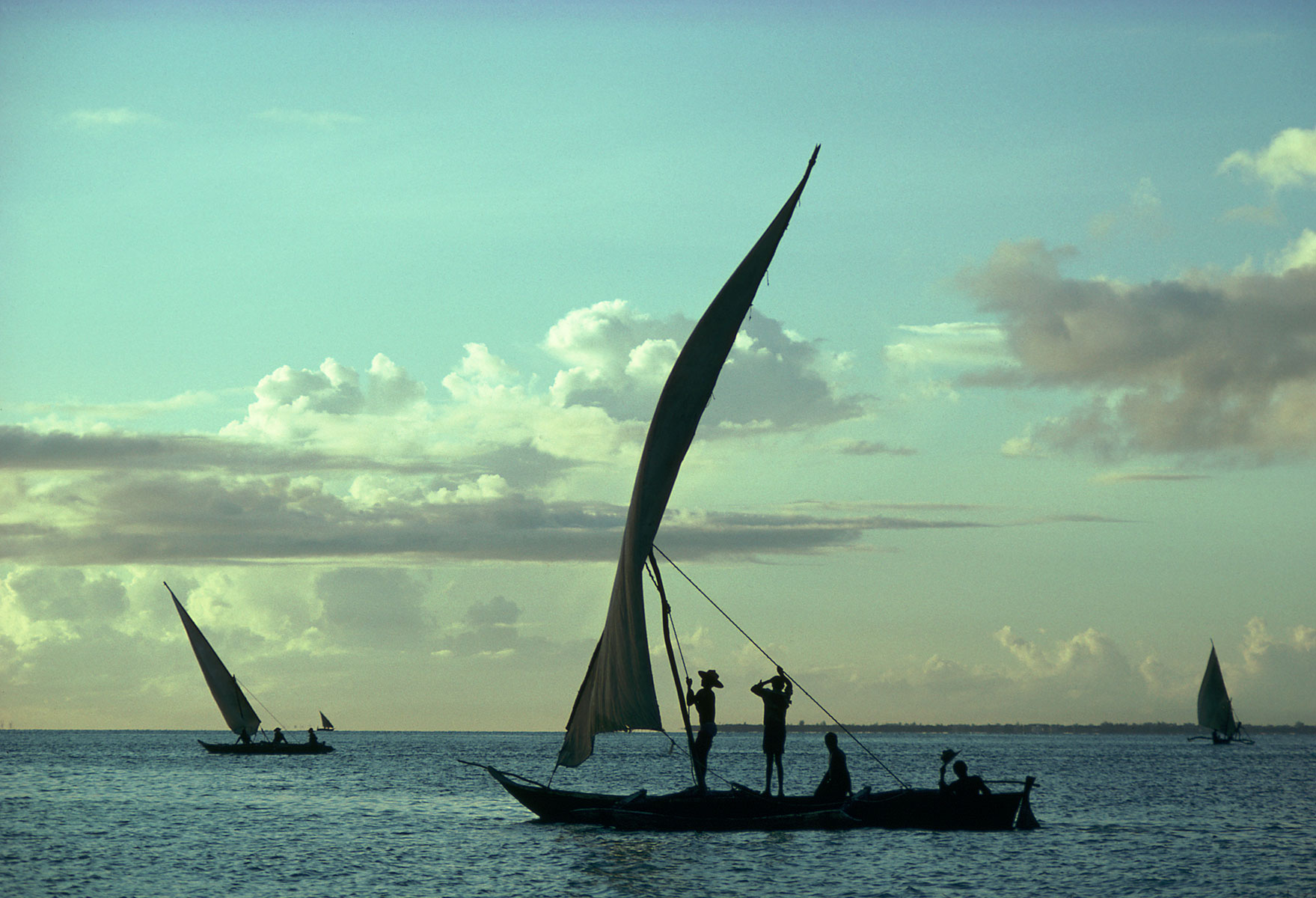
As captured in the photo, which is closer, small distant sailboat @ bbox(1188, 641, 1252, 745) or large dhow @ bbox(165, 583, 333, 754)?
large dhow @ bbox(165, 583, 333, 754)

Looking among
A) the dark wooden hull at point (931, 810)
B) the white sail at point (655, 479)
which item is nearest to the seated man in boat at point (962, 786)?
the dark wooden hull at point (931, 810)

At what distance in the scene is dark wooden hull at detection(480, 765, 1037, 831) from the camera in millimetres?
29562

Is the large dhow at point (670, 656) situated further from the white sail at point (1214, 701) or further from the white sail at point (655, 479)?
the white sail at point (1214, 701)

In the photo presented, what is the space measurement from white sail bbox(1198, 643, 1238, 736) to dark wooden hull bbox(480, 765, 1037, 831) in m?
95.1

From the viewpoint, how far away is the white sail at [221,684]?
2926 inches

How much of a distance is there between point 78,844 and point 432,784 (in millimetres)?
35512

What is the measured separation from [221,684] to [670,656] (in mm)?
57053

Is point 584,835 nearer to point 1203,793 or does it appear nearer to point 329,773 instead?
point 1203,793

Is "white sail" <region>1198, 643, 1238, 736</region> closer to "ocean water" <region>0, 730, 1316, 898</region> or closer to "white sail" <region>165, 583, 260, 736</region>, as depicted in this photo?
"ocean water" <region>0, 730, 1316, 898</region>

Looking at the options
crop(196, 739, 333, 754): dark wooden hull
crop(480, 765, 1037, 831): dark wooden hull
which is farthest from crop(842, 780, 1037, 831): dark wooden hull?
crop(196, 739, 333, 754): dark wooden hull

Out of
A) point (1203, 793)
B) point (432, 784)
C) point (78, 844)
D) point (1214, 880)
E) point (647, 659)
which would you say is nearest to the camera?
point (647, 659)

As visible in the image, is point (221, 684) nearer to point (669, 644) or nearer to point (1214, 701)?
point (669, 644)

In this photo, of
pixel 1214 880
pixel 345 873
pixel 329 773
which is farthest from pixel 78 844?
pixel 329 773

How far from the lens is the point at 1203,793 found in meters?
63.9
